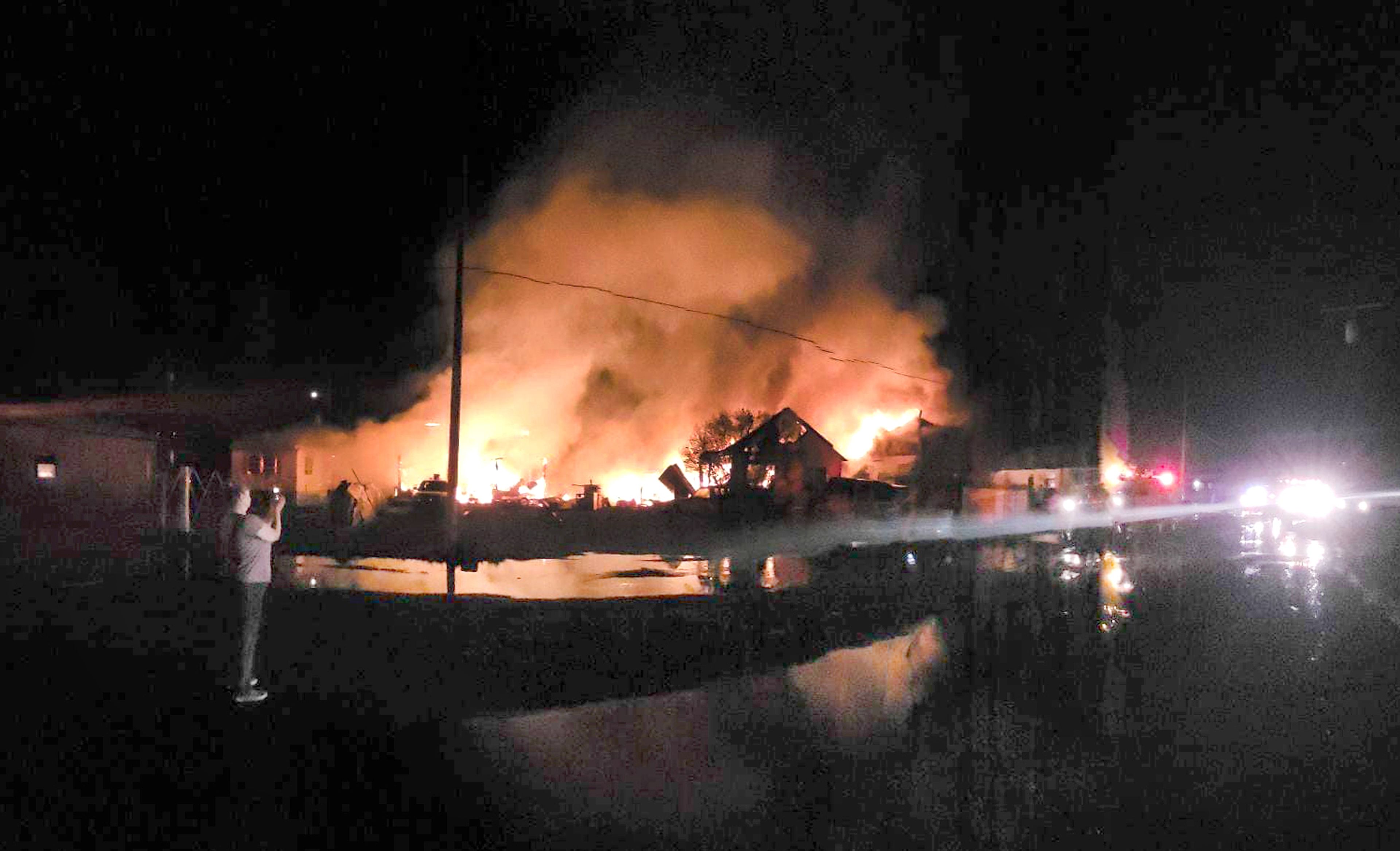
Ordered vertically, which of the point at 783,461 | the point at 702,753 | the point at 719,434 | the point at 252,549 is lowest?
the point at 702,753

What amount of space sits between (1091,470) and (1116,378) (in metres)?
9.31

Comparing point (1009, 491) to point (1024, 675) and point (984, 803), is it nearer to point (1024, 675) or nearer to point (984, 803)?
point (1024, 675)

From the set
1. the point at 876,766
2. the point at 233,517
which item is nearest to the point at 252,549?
the point at 233,517

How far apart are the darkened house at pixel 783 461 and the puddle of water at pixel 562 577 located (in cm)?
1178

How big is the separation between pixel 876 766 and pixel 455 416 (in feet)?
34.4

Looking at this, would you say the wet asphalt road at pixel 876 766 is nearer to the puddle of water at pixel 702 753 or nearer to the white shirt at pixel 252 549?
the puddle of water at pixel 702 753

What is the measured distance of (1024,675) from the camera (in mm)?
8648

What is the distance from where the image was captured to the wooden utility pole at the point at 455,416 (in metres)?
14.4

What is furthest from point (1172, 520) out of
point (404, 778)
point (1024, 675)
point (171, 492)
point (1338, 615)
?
point (404, 778)

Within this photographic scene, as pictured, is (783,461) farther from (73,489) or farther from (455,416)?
(73,489)

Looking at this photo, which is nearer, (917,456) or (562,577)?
(562,577)

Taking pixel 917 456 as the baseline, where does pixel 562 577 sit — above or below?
below

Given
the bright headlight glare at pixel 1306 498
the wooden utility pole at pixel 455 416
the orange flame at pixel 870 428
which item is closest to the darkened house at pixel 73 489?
the wooden utility pole at pixel 455 416

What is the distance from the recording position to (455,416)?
15.0 m
